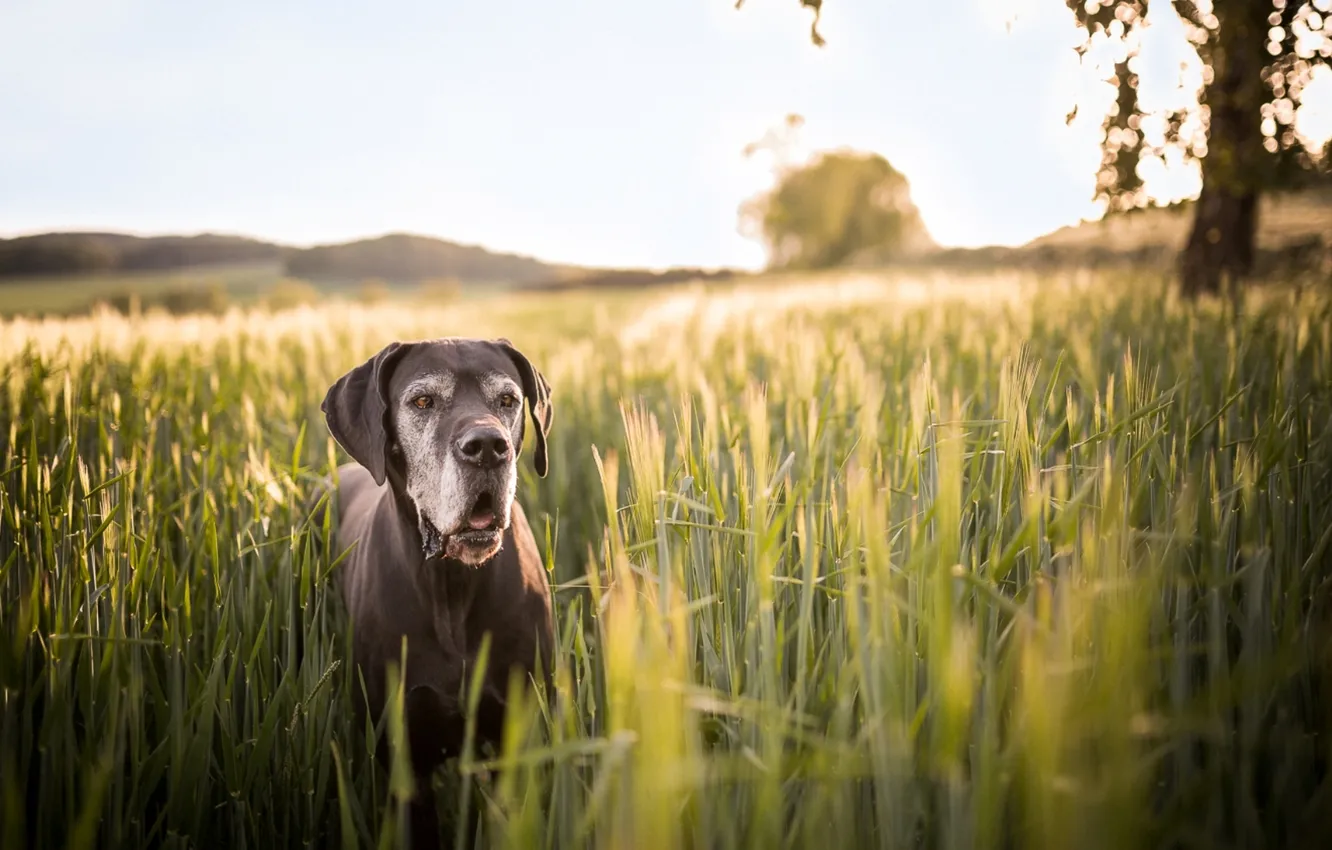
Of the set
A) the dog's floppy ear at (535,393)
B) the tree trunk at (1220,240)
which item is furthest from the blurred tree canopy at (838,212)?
the dog's floppy ear at (535,393)

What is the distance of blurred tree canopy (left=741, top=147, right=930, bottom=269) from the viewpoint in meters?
57.3

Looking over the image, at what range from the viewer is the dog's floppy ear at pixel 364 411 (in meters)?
2.33

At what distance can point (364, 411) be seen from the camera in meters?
2.42

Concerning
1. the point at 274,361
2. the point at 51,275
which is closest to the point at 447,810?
the point at 274,361

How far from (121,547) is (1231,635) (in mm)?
3259

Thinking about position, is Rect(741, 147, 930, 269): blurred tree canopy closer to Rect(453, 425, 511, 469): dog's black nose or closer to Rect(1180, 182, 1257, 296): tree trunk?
Rect(1180, 182, 1257, 296): tree trunk

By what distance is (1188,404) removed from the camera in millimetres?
2936

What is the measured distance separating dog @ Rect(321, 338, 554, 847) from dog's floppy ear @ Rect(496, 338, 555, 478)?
0.07 m

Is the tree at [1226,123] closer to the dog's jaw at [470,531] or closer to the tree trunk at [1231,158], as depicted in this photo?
the tree trunk at [1231,158]

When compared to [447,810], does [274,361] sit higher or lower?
higher

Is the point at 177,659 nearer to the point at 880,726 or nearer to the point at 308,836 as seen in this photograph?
the point at 308,836

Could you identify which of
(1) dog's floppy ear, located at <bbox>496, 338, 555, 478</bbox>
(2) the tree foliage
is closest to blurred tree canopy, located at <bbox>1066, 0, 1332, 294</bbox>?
(2) the tree foliage

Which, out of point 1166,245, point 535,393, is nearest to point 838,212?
point 1166,245

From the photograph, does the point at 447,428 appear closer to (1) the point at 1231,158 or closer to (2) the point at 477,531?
(2) the point at 477,531
